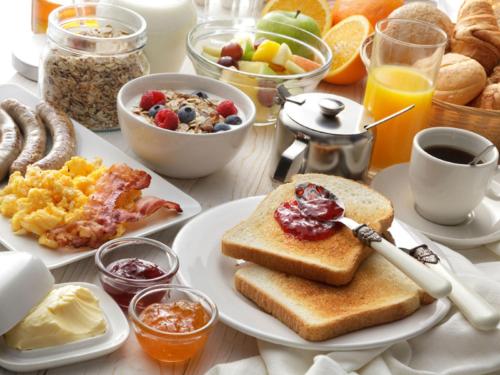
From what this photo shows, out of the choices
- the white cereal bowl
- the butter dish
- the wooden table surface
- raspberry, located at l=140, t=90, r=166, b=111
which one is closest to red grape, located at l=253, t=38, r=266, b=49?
the wooden table surface

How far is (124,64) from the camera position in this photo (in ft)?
6.62

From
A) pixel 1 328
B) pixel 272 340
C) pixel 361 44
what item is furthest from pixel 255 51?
pixel 1 328

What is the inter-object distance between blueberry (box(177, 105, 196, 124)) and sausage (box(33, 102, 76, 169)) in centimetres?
24

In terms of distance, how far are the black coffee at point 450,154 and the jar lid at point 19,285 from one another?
0.87 meters

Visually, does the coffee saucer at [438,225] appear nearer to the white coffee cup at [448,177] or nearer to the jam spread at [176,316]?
the white coffee cup at [448,177]

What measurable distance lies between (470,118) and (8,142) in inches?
41.3

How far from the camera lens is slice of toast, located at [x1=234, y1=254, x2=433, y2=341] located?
134 centimetres

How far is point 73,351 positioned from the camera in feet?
4.14

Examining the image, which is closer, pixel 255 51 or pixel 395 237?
pixel 395 237

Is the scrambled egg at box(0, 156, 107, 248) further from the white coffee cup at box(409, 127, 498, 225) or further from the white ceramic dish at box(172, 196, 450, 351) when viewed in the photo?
the white coffee cup at box(409, 127, 498, 225)

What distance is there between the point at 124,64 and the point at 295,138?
50 cm

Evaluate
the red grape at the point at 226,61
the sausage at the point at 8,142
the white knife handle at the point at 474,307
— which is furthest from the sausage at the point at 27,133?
the white knife handle at the point at 474,307

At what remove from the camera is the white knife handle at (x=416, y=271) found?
1.35 m

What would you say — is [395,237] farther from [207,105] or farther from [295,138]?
[207,105]
